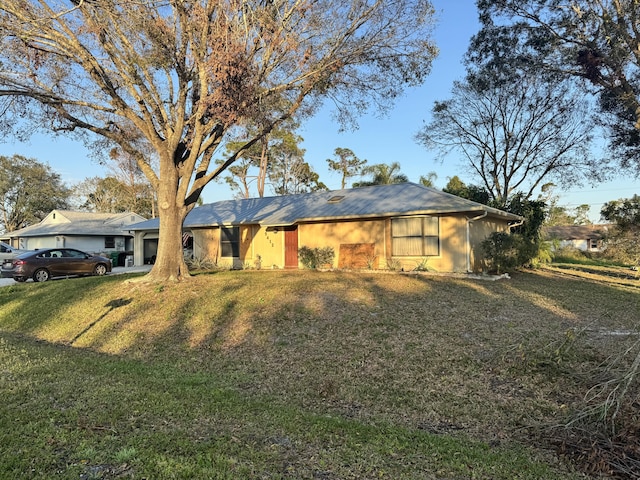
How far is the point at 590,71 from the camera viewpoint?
54.6ft

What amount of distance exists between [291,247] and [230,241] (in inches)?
140

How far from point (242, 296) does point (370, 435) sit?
7126 millimetres

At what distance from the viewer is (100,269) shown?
64.0 ft

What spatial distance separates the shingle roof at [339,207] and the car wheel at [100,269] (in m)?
4.17

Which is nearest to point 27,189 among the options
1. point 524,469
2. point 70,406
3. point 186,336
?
point 186,336

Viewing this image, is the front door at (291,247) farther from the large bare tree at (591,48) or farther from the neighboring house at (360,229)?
the large bare tree at (591,48)

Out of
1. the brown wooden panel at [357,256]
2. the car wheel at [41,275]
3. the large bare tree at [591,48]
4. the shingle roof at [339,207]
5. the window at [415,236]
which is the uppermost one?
the large bare tree at [591,48]

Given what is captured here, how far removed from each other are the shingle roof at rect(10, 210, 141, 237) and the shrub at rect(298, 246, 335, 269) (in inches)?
750

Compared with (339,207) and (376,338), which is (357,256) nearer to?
(339,207)

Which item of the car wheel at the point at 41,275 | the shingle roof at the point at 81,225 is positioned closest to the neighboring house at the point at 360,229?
the car wheel at the point at 41,275

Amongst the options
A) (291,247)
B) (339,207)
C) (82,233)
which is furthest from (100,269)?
(82,233)

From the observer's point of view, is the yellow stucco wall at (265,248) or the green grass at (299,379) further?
the yellow stucco wall at (265,248)

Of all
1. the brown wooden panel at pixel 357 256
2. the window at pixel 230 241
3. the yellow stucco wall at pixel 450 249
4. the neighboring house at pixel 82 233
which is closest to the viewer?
the yellow stucco wall at pixel 450 249

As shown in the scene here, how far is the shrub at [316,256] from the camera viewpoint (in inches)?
657
